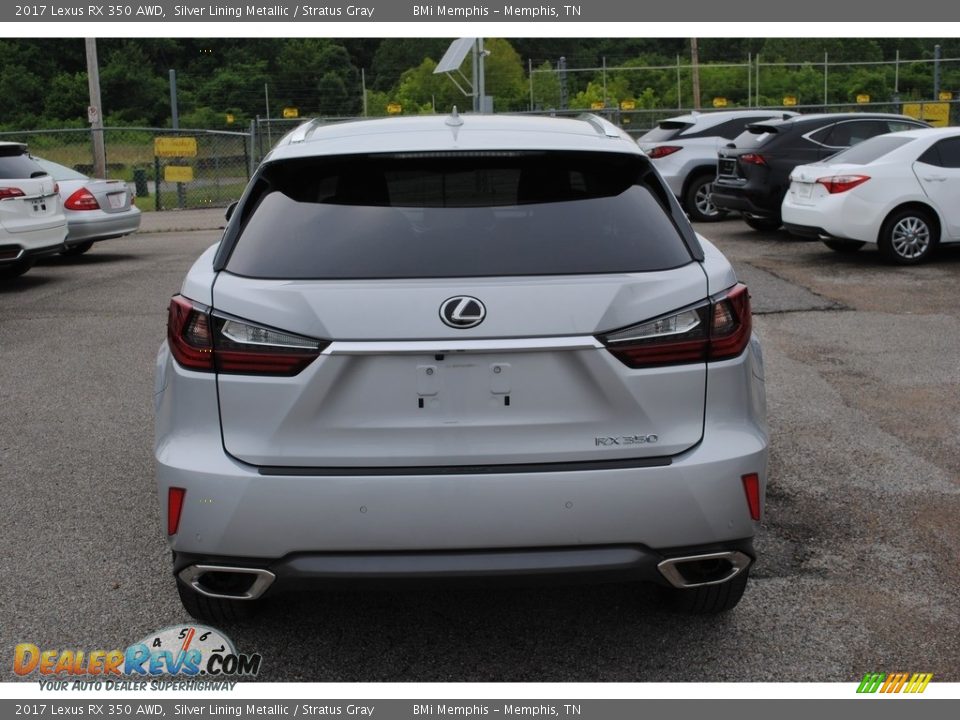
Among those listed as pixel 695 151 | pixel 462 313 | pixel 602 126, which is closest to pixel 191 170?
pixel 695 151

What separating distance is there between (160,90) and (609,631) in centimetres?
6894

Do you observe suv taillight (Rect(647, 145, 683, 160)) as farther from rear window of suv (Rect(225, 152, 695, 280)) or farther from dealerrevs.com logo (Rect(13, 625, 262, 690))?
dealerrevs.com logo (Rect(13, 625, 262, 690))

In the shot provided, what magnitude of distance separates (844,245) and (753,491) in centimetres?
1187

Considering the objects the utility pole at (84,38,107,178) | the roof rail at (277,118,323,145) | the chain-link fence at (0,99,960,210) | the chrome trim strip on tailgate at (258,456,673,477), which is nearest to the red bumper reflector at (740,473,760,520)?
the chrome trim strip on tailgate at (258,456,673,477)

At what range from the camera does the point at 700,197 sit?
1947 cm

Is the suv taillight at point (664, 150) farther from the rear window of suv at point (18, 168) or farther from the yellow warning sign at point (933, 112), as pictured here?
the yellow warning sign at point (933, 112)

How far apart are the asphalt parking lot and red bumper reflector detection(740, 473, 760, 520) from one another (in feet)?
1.88

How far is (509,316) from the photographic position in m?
3.30

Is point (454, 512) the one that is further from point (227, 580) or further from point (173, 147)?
point (173, 147)

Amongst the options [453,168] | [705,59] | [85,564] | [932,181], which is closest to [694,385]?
[453,168]

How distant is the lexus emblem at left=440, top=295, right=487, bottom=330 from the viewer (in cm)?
329

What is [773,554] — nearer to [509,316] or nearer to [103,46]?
[509,316]

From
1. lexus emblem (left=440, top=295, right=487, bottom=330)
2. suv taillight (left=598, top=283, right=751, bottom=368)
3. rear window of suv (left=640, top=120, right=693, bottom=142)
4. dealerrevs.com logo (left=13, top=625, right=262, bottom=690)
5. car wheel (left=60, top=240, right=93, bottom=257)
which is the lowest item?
dealerrevs.com logo (left=13, top=625, right=262, bottom=690)

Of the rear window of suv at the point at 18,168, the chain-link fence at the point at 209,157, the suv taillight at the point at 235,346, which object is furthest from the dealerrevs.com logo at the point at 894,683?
the chain-link fence at the point at 209,157
